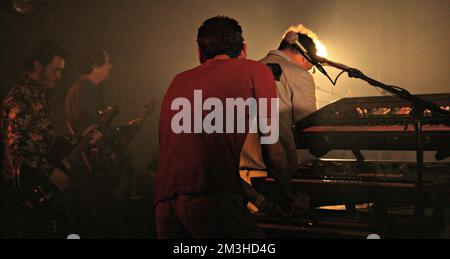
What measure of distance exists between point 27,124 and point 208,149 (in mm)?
2271

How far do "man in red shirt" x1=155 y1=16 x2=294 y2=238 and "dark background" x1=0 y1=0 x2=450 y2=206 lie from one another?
13.9 ft

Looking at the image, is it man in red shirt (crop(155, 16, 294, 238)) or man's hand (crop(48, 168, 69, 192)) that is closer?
man in red shirt (crop(155, 16, 294, 238))

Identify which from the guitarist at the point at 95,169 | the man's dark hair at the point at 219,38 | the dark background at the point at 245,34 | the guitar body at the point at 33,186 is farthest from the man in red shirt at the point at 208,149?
the dark background at the point at 245,34

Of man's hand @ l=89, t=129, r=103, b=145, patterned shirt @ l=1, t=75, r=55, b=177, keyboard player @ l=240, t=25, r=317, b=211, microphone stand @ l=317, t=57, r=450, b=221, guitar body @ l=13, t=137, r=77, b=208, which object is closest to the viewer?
microphone stand @ l=317, t=57, r=450, b=221

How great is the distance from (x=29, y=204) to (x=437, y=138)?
3.06 m

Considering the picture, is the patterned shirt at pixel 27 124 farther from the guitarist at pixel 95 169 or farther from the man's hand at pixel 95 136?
the man's hand at pixel 95 136

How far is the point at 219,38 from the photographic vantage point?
2086 millimetres

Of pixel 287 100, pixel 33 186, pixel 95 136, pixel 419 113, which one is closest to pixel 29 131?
pixel 33 186

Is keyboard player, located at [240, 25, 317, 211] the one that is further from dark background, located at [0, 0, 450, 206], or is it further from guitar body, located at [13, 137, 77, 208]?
dark background, located at [0, 0, 450, 206]

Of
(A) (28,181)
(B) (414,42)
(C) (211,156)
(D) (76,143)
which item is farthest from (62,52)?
(B) (414,42)

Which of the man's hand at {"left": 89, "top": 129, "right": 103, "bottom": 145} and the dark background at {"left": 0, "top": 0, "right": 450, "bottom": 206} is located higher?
the dark background at {"left": 0, "top": 0, "right": 450, "bottom": 206}

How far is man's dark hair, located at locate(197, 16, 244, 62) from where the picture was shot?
2088 millimetres

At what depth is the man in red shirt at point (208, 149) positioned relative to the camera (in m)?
1.88

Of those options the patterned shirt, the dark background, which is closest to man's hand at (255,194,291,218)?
the patterned shirt
